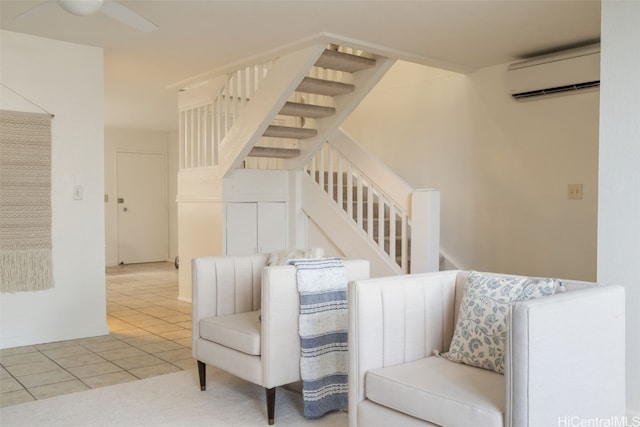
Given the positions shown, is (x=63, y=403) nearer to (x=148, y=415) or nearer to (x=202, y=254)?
(x=148, y=415)

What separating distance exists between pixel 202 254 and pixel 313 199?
1253mm

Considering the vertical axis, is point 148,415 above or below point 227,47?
below

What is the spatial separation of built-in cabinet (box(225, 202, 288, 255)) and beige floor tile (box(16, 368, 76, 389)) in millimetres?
2132

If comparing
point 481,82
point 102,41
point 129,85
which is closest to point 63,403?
point 102,41

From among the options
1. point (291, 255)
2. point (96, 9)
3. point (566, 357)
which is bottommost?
point (566, 357)

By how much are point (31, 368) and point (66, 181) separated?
56.9 inches

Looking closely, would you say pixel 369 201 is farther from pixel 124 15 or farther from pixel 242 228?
pixel 124 15

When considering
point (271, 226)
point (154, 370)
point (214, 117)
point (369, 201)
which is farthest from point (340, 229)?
point (154, 370)

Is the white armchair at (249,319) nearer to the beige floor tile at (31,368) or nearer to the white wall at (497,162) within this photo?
the beige floor tile at (31,368)

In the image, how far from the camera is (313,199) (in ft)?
18.1

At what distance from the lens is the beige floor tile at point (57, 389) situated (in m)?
3.04

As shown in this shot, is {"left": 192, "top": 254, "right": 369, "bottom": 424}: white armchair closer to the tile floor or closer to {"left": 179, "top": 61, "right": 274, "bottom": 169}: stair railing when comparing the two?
the tile floor

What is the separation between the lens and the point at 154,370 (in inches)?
136

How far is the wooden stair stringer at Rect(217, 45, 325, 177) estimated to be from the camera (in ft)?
14.1
